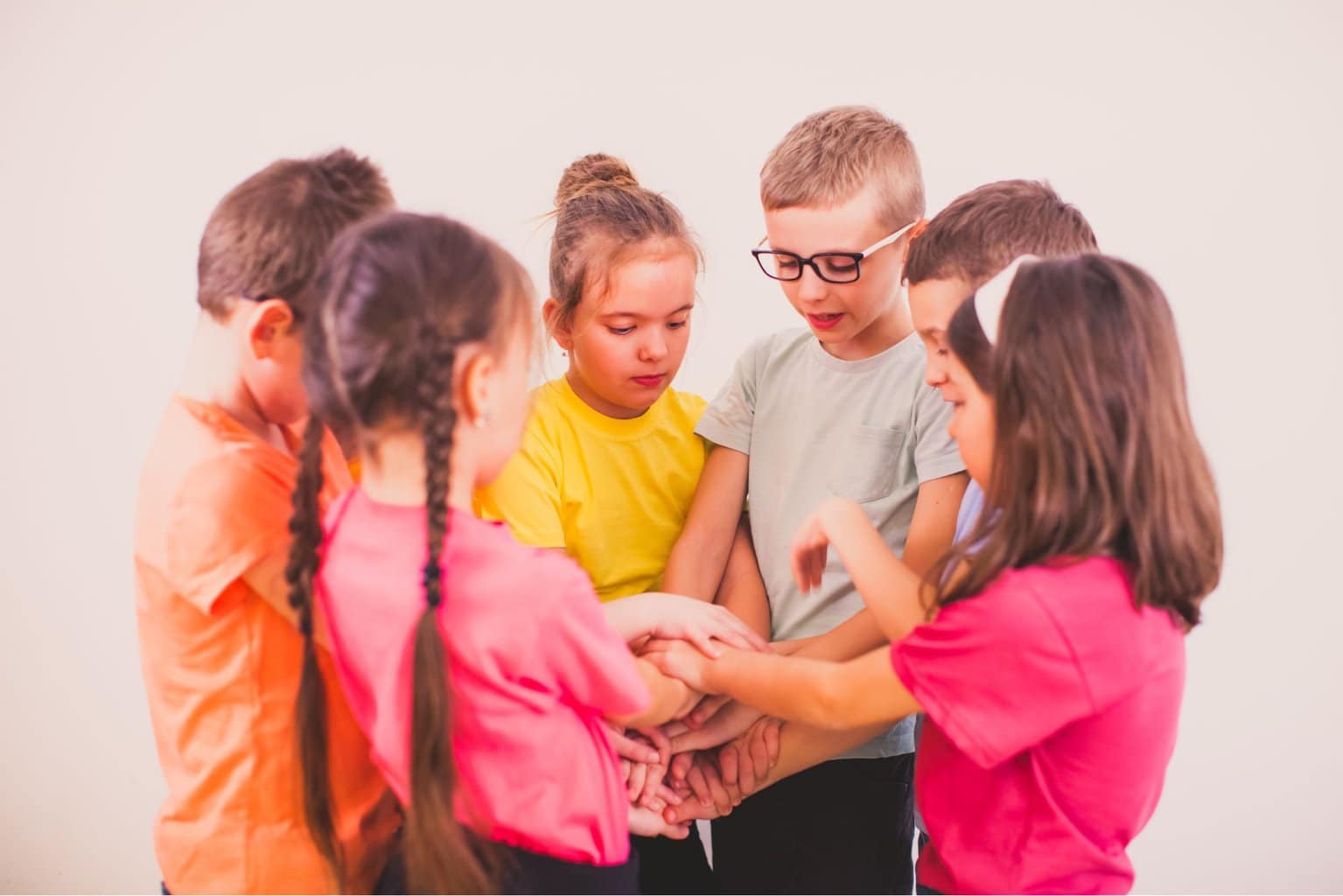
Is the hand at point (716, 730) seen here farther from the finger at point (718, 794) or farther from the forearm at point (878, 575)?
the forearm at point (878, 575)

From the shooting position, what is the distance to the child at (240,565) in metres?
1.16

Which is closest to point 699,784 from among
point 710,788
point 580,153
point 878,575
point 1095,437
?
point 710,788

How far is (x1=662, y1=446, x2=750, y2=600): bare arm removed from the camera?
1633mm

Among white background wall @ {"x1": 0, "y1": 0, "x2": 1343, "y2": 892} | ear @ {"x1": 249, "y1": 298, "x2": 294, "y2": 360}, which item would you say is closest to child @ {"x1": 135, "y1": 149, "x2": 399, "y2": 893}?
ear @ {"x1": 249, "y1": 298, "x2": 294, "y2": 360}

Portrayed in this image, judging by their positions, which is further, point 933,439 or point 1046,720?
point 933,439

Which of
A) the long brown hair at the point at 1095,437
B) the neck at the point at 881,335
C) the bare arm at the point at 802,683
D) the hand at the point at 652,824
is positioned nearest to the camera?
the long brown hair at the point at 1095,437

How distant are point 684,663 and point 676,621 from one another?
0.23 ft

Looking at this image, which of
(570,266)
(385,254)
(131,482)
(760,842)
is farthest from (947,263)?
(131,482)

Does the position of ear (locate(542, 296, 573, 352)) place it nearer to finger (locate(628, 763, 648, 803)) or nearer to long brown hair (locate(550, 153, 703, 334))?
long brown hair (locate(550, 153, 703, 334))

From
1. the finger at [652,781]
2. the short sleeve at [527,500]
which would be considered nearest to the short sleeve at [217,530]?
the short sleeve at [527,500]

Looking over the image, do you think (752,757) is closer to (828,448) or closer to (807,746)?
(807,746)

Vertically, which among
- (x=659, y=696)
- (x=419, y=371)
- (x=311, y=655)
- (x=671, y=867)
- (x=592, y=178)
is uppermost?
(x=592, y=178)

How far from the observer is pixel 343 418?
41.8 inches

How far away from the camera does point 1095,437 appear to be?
43.8 inches
